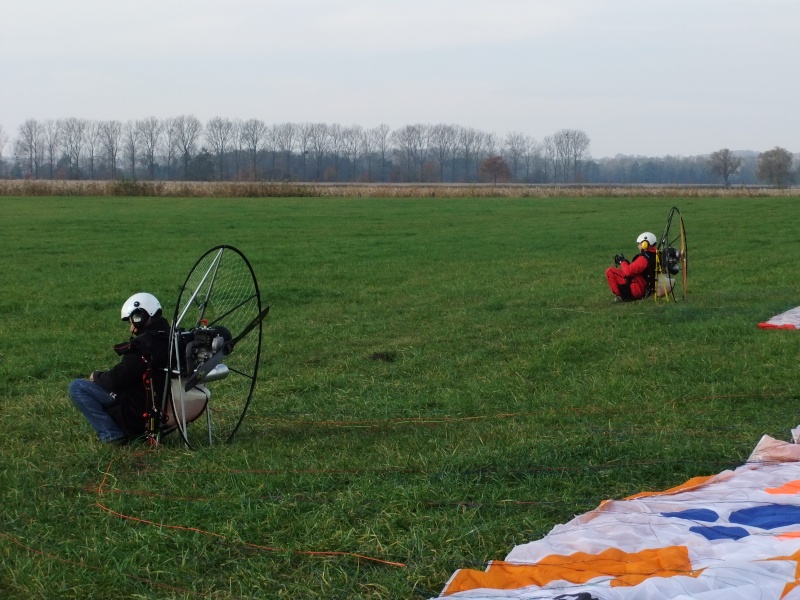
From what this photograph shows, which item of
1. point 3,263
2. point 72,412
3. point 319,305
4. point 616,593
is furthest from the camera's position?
point 3,263

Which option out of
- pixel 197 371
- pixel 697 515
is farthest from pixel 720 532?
pixel 197 371

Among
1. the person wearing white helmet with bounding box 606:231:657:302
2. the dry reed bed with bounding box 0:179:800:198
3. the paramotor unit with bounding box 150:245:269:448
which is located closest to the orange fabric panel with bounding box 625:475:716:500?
the paramotor unit with bounding box 150:245:269:448

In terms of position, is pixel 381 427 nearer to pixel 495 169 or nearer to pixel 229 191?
pixel 229 191

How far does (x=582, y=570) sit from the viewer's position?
4664 millimetres

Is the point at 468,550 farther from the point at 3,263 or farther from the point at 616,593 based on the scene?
the point at 3,263

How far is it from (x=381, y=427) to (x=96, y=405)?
2528 millimetres

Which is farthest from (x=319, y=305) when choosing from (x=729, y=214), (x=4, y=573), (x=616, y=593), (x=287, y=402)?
(x=729, y=214)

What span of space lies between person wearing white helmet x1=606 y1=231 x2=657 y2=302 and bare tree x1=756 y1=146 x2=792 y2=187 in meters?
105

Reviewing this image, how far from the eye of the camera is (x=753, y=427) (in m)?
7.86

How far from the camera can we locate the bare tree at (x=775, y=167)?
373 feet

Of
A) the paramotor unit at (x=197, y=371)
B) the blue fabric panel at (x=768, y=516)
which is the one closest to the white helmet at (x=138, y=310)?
the paramotor unit at (x=197, y=371)

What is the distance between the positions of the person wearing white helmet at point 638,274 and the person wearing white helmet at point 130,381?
31.8 feet

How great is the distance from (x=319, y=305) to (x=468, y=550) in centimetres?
1178

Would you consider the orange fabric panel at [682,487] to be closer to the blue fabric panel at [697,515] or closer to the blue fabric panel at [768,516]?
the blue fabric panel at [697,515]
